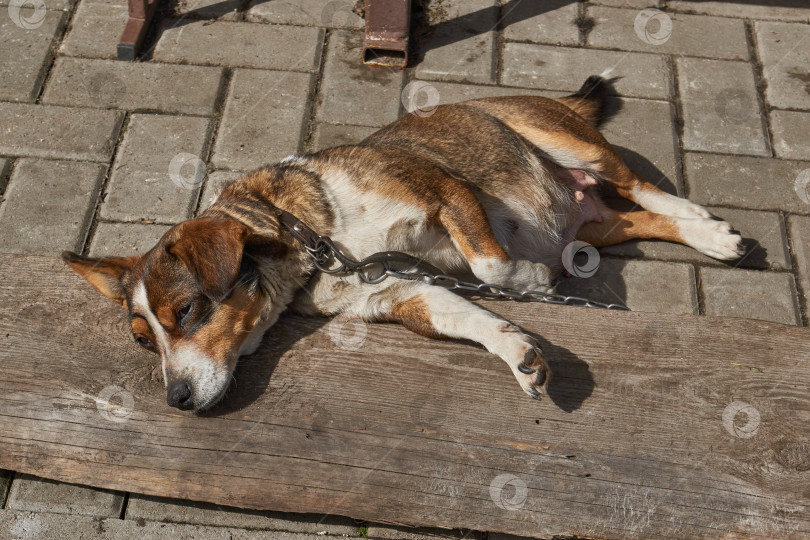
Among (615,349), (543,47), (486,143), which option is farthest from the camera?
(543,47)

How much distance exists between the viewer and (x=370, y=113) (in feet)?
15.9

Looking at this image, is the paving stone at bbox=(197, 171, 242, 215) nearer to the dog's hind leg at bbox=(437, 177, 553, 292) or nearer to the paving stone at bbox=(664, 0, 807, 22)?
the dog's hind leg at bbox=(437, 177, 553, 292)

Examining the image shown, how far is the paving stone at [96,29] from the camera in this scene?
521 centimetres

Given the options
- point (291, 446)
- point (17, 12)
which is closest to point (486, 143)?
point (291, 446)

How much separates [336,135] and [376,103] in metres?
0.39

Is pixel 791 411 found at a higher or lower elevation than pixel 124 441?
higher

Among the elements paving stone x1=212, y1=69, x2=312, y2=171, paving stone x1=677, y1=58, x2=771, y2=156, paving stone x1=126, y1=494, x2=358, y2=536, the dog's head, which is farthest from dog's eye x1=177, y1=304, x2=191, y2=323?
paving stone x1=677, y1=58, x2=771, y2=156

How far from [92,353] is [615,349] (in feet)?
7.30

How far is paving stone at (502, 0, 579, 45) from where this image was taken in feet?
17.3

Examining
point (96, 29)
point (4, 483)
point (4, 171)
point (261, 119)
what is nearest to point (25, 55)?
point (96, 29)

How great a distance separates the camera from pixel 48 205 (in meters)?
4.39

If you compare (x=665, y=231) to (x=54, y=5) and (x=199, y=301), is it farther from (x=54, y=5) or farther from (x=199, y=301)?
(x=54, y=5)

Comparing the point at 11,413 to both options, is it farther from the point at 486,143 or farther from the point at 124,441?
the point at 486,143

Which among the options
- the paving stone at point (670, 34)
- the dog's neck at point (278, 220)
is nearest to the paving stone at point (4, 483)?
the dog's neck at point (278, 220)
